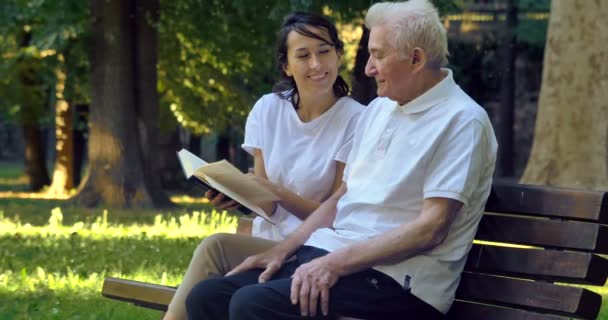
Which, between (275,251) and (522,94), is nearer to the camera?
(275,251)

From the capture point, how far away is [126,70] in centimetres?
1953

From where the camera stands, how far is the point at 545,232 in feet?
14.5

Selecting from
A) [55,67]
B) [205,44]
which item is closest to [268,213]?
[205,44]

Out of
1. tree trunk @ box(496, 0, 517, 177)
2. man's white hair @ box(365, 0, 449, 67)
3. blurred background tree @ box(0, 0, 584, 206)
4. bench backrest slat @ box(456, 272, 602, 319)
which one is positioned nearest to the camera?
bench backrest slat @ box(456, 272, 602, 319)

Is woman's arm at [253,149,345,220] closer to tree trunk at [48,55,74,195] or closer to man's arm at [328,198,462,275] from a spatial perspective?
man's arm at [328,198,462,275]

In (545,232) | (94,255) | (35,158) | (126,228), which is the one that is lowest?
(35,158)

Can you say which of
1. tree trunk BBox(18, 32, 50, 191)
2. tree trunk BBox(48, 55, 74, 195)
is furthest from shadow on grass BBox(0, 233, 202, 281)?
tree trunk BBox(18, 32, 50, 191)

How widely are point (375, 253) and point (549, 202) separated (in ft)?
2.02

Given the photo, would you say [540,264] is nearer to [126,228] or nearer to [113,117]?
[126,228]

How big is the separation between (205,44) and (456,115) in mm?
17475

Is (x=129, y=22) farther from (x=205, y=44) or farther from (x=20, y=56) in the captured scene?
(x=20, y=56)

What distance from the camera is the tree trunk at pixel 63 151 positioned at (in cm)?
2648

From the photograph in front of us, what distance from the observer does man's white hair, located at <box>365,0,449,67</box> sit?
4.40 meters

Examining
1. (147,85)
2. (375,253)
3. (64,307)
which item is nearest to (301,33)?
(375,253)
